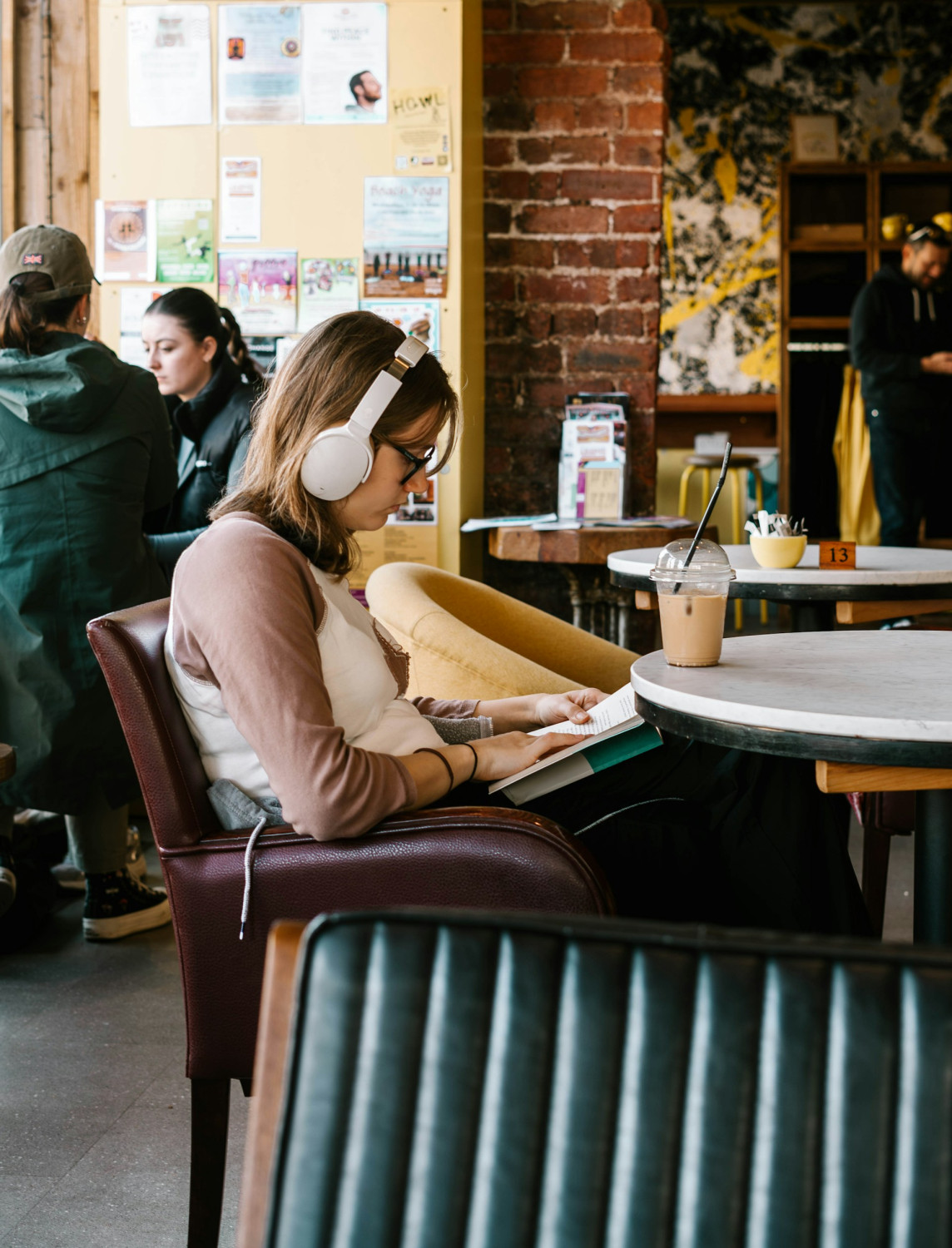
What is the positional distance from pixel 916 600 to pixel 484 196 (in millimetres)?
2050

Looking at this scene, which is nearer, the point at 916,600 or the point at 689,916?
the point at 689,916

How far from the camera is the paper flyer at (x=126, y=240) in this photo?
358 centimetres

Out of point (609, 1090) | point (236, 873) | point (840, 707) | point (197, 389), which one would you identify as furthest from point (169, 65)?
point (609, 1090)

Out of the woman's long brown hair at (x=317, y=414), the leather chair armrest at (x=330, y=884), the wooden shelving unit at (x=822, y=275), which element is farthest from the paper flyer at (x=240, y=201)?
the wooden shelving unit at (x=822, y=275)

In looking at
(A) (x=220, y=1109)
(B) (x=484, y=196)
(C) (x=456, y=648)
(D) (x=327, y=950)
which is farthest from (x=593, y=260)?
(D) (x=327, y=950)

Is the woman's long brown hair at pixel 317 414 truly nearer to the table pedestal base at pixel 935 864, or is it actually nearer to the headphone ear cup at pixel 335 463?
the headphone ear cup at pixel 335 463

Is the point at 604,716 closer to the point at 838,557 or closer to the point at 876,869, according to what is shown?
the point at 876,869

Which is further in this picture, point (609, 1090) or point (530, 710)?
point (530, 710)

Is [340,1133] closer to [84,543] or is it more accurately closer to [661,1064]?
[661,1064]

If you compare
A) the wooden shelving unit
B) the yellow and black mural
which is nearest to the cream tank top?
the wooden shelving unit

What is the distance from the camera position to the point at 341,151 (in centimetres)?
350

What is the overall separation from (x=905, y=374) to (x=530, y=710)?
13.2ft

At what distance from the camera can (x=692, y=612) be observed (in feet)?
4.92

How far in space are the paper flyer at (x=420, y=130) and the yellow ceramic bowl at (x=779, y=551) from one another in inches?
60.9
